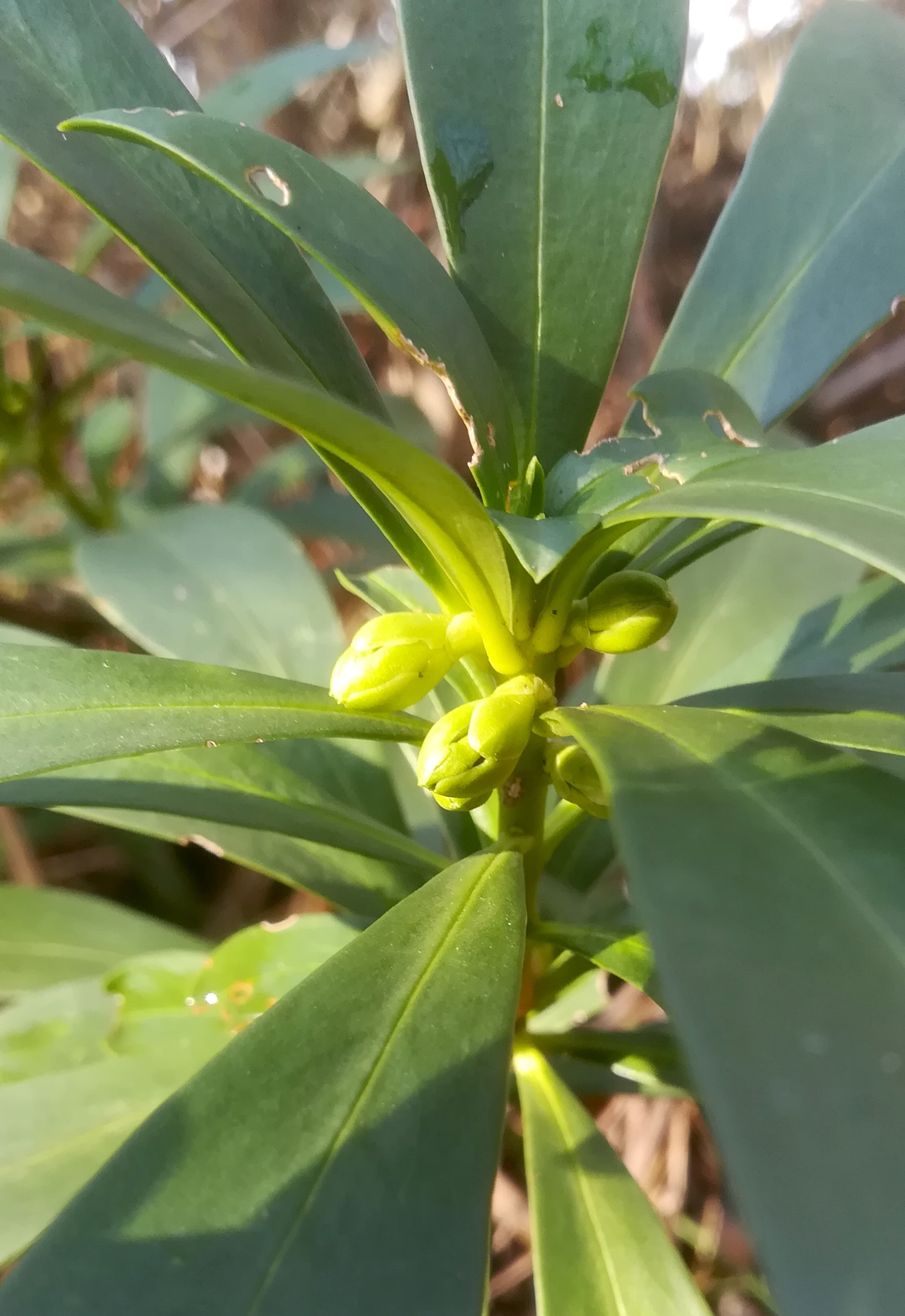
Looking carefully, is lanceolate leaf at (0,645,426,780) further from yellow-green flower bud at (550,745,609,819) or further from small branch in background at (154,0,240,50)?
small branch in background at (154,0,240,50)

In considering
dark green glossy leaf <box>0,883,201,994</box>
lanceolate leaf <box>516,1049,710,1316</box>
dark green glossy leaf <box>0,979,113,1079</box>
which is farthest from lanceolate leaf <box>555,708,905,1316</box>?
dark green glossy leaf <box>0,883,201,994</box>

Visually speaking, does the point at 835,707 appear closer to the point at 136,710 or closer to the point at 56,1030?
the point at 136,710

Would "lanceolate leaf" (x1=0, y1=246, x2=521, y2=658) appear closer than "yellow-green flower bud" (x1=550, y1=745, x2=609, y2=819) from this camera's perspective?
Yes

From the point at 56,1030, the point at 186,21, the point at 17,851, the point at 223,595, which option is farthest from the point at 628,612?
the point at 186,21

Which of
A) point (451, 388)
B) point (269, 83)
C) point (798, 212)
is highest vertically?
point (269, 83)

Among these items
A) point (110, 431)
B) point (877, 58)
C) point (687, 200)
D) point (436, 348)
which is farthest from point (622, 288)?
point (687, 200)

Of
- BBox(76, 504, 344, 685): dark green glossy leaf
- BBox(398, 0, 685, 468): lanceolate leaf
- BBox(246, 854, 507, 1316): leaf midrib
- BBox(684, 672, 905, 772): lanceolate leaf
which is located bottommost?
BBox(246, 854, 507, 1316): leaf midrib

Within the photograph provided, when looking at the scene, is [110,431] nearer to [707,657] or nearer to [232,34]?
[707,657]
